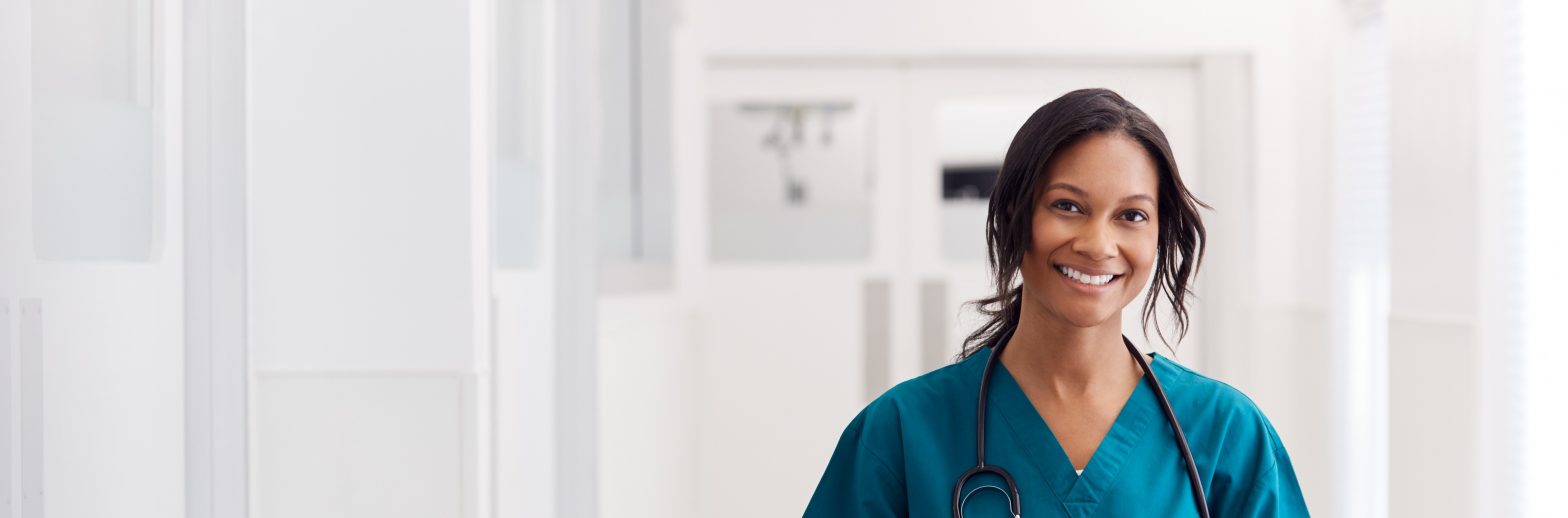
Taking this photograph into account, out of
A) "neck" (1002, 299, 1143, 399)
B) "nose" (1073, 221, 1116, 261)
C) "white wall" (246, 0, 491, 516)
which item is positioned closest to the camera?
"nose" (1073, 221, 1116, 261)

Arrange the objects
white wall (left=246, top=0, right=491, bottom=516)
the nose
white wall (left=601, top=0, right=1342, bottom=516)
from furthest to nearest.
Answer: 1. white wall (left=601, top=0, right=1342, bottom=516)
2. white wall (left=246, top=0, right=491, bottom=516)
3. the nose

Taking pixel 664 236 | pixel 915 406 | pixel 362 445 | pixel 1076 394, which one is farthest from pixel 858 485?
pixel 664 236

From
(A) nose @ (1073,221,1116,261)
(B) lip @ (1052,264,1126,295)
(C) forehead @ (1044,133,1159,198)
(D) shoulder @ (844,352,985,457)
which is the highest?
(C) forehead @ (1044,133,1159,198)

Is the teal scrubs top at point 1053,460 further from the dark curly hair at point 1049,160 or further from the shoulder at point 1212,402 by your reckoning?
the dark curly hair at point 1049,160

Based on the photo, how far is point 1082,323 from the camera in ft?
3.00

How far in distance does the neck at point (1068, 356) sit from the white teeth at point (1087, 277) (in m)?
0.07

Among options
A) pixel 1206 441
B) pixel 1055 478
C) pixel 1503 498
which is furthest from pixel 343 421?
pixel 1503 498

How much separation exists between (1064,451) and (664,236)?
2585mm

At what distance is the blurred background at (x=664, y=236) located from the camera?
3.77 ft

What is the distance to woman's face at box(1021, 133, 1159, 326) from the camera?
89 cm

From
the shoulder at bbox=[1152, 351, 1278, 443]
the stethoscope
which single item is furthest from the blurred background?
the shoulder at bbox=[1152, 351, 1278, 443]

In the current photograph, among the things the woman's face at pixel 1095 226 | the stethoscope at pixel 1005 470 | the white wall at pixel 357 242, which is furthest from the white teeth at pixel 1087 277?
the white wall at pixel 357 242

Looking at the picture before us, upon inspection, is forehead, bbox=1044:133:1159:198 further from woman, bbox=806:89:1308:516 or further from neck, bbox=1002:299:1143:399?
neck, bbox=1002:299:1143:399

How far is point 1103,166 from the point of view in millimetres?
896
